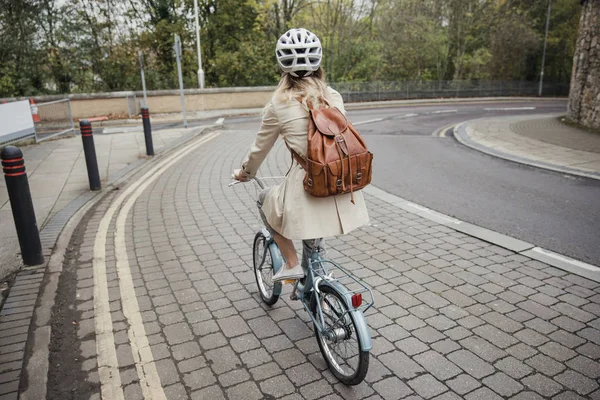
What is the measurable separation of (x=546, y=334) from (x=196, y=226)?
434 cm

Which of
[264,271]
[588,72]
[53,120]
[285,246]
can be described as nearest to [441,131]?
[588,72]

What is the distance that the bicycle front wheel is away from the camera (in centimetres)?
299

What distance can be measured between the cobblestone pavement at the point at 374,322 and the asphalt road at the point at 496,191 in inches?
33.4

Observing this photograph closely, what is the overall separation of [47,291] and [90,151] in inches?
160

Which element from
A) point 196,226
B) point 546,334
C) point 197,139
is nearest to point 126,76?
point 197,139

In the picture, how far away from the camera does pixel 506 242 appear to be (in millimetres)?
5562

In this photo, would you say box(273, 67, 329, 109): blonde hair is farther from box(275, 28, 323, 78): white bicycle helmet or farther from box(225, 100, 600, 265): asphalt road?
box(225, 100, 600, 265): asphalt road

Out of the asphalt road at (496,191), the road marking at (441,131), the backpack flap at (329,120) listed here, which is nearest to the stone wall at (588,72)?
the road marking at (441,131)

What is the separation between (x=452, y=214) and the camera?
22.0ft

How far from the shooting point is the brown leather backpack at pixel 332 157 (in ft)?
9.27

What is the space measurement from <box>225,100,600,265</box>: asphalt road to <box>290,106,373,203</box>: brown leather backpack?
3.55 metres

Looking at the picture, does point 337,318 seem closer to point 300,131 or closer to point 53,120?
point 300,131

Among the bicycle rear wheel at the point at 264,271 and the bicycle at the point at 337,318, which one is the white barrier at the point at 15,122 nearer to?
the bicycle rear wheel at the point at 264,271

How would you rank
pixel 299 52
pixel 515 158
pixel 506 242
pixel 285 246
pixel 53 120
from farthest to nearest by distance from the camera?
pixel 53 120, pixel 515 158, pixel 506 242, pixel 285 246, pixel 299 52
